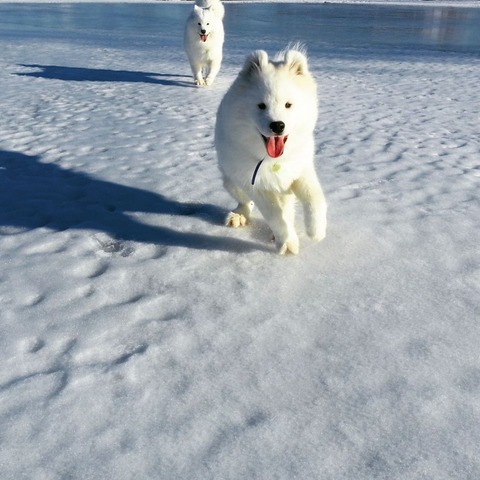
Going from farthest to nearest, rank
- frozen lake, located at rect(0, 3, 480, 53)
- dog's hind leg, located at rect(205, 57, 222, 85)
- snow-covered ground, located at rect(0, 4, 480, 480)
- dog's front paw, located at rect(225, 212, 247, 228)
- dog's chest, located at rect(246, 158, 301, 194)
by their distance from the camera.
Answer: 1. frozen lake, located at rect(0, 3, 480, 53)
2. dog's hind leg, located at rect(205, 57, 222, 85)
3. dog's front paw, located at rect(225, 212, 247, 228)
4. dog's chest, located at rect(246, 158, 301, 194)
5. snow-covered ground, located at rect(0, 4, 480, 480)

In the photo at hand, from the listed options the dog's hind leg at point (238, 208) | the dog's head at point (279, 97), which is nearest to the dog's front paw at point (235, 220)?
the dog's hind leg at point (238, 208)

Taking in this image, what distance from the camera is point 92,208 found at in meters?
3.90

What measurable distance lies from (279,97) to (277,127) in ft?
0.62

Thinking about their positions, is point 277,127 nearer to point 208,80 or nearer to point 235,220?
point 235,220

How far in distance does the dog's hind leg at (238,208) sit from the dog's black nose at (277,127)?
0.88m

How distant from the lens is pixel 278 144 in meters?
2.82

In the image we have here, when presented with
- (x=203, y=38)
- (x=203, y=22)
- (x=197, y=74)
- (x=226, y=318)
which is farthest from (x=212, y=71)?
(x=226, y=318)

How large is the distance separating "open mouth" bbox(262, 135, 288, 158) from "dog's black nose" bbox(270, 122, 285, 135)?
108 millimetres

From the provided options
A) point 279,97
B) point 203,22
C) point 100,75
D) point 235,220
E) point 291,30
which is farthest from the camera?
point 291,30

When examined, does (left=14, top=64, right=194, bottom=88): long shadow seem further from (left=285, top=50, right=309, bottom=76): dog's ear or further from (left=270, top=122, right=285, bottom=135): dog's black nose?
(left=270, top=122, right=285, bottom=135): dog's black nose

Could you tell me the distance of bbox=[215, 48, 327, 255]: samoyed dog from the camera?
108 inches

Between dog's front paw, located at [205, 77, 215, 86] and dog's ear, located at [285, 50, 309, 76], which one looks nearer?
dog's ear, located at [285, 50, 309, 76]

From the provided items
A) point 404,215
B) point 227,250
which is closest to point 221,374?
point 227,250

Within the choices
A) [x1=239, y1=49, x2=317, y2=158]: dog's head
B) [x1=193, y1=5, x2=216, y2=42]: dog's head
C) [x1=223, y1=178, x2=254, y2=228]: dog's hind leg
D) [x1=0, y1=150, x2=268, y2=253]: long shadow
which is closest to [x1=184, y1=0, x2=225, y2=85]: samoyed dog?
[x1=193, y1=5, x2=216, y2=42]: dog's head
